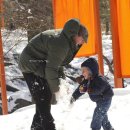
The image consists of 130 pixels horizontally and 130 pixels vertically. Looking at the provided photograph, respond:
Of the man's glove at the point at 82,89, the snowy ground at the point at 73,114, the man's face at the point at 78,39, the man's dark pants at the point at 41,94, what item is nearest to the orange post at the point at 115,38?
the snowy ground at the point at 73,114

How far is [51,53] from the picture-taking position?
10.8 feet

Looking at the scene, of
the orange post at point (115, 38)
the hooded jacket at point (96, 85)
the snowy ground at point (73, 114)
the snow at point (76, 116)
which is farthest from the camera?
the orange post at point (115, 38)

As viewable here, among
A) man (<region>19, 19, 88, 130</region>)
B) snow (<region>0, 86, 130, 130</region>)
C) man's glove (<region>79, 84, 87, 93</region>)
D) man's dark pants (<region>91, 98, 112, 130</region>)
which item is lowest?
snow (<region>0, 86, 130, 130</region>)

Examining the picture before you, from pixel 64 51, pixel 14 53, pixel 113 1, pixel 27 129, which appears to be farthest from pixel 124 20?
pixel 14 53

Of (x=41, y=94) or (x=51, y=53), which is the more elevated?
(x=51, y=53)

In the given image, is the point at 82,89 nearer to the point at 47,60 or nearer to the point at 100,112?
the point at 100,112

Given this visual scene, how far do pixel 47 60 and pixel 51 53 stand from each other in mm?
111

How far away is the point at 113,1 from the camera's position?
6453 millimetres

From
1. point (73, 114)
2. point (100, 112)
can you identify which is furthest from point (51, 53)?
point (73, 114)

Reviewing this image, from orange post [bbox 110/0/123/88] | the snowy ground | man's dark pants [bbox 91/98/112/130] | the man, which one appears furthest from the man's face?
orange post [bbox 110/0/123/88]

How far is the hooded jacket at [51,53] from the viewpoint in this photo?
3279 mm

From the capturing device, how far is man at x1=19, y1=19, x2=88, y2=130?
3291 mm

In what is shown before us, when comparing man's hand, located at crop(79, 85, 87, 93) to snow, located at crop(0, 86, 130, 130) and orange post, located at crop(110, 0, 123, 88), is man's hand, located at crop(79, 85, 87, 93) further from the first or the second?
orange post, located at crop(110, 0, 123, 88)

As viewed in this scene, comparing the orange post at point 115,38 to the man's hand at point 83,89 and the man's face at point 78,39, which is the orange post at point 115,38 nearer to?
the man's hand at point 83,89
